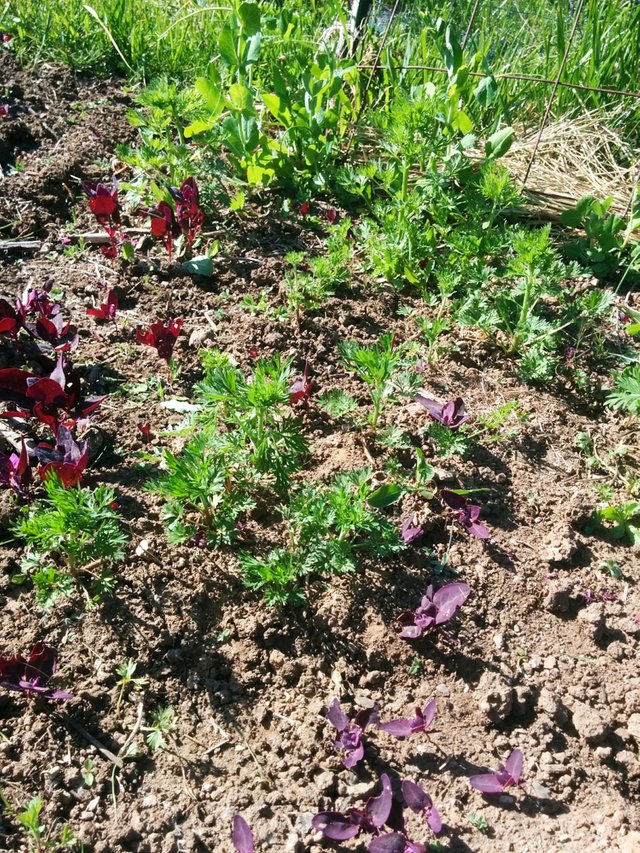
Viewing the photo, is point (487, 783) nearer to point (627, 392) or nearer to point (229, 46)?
point (627, 392)

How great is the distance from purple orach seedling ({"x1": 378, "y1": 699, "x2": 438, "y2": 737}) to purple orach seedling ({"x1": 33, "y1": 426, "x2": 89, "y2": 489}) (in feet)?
3.76

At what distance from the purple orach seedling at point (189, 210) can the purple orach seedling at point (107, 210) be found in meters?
0.28

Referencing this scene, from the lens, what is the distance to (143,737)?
77.5 inches

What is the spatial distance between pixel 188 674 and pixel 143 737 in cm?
20

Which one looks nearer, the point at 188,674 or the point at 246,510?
the point at 188,674

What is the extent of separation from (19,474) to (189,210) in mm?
1565

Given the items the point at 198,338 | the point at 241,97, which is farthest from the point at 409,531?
the point at 241,97

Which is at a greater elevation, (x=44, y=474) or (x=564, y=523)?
(x=44, y=474)

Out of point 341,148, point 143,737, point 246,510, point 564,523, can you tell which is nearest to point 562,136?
point 341,148

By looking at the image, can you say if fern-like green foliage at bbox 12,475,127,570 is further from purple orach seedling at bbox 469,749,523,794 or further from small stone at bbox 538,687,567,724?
small stone at bbox 538,687,567,724

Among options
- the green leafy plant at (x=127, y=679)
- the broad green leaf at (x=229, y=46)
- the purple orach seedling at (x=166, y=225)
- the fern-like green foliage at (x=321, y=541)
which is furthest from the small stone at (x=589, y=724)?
the broad green leaf at (x=229, y=46)

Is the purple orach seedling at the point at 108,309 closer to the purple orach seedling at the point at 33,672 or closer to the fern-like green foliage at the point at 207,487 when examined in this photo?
the fern-like green foliage at the point at 207,487

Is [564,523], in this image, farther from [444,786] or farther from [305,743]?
[305,743]

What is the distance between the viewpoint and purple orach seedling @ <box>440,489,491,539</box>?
2.44 meters
